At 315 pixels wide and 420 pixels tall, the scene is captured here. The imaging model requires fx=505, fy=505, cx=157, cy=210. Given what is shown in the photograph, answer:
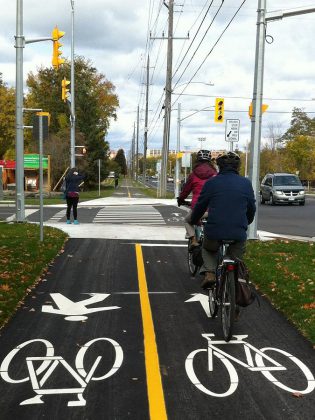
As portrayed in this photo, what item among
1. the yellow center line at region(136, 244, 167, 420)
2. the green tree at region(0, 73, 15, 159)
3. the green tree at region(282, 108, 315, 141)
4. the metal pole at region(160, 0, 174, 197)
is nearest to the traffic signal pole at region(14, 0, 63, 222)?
the yellow center line at region(136, 244, 167, 420)

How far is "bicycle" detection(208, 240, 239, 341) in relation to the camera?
16.6 feet

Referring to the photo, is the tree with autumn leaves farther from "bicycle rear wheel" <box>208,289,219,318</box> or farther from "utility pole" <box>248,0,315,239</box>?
"bicycle rear wheel" <box>208,289,219,318</box>

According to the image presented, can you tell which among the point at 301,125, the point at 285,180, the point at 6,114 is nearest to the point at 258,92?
the point at 285,180

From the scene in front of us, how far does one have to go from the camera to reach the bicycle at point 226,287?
5.05m

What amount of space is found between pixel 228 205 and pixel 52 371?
2.37 m

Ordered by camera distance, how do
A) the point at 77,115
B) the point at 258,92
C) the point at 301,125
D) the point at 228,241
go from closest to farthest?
the point at 228,241
the point at 258,92
the point at 77,115
the point at 301,125

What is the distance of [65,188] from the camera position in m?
15.1

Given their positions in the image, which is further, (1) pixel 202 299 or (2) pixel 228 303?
(1) pixel 202 299

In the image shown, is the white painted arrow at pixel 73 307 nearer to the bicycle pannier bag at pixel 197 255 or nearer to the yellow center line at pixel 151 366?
the yellow center line at pixel 151 366

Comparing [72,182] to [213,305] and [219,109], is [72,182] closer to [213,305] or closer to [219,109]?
[213,305]

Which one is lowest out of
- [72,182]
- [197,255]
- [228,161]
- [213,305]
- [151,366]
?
[151,366]

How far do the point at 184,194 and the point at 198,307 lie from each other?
2.15 m

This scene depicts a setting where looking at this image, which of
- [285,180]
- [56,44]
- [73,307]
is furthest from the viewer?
[285,180]

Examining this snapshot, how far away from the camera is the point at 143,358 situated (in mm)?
4707
